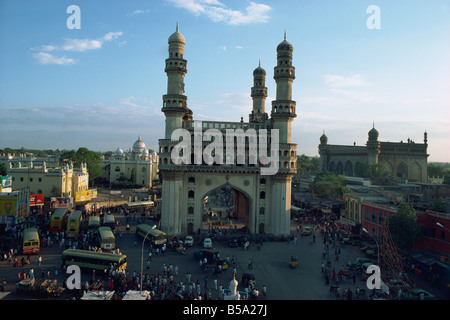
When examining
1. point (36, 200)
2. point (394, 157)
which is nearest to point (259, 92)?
point (36, 200)

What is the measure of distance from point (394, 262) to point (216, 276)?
550 inches

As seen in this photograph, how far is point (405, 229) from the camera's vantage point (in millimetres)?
28359

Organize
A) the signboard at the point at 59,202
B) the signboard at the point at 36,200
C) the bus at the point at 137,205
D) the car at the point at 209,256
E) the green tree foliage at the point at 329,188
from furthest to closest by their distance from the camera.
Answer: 1. the green tree foliage at the point at 329,188
2. the bus at the point at 137,205
3. the signboard at the point at 59,202
4. the signboard at the point at 36,200
5. the car at the point at 209,256

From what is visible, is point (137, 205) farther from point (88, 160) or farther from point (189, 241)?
point (88, 160)

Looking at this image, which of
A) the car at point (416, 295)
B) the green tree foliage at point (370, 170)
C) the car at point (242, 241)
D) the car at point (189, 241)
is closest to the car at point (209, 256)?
the car at point (189, 241)

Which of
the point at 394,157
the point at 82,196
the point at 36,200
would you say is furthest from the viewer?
the point at 394,157

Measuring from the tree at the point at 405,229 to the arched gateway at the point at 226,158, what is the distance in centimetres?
1234

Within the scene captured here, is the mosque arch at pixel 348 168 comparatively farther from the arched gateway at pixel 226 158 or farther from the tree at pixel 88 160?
the tree at pixel 88 160

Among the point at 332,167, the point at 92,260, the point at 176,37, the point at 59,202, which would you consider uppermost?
the point at 176,37

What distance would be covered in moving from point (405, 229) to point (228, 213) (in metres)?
26.3

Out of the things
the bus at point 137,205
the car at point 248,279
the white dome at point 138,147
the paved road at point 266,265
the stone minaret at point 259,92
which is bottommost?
the paved road at point 266,265

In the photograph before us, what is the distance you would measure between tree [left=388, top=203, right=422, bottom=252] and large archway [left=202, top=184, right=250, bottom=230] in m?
16.4

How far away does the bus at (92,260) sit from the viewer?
24500 millimetres
